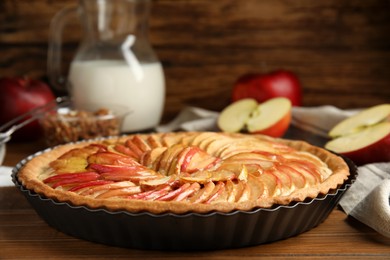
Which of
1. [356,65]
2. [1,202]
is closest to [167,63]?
[356,65]

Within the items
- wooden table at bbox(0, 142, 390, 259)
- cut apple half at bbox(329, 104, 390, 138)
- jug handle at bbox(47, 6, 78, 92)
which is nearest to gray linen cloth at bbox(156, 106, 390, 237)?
wooden table at bbox(0, 142, 390, 259)

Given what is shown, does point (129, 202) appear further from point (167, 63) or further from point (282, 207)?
point (167, 63)

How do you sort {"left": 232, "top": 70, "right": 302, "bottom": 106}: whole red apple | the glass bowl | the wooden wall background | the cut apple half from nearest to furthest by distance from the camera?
the cut apple half → the glass bowl → {"left": 232, "top": 70, "right": 302, "bottom": 106}: whole red apple → the wooden wall background

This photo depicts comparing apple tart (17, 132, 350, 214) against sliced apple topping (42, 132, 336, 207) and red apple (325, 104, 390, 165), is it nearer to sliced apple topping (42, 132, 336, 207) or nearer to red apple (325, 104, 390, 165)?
sliced apple topping (42, 132, 336, 207)

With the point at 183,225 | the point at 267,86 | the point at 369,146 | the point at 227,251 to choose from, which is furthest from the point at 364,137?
Answer: the point at 183,225

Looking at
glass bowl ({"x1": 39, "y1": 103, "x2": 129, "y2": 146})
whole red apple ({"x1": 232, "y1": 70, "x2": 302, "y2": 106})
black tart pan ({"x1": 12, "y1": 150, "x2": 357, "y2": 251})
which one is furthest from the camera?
whole red apple ({"x1": 232, "y1": 70, "x2": 302, "y2": 106})

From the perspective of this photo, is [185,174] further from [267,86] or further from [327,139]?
[267,86]
